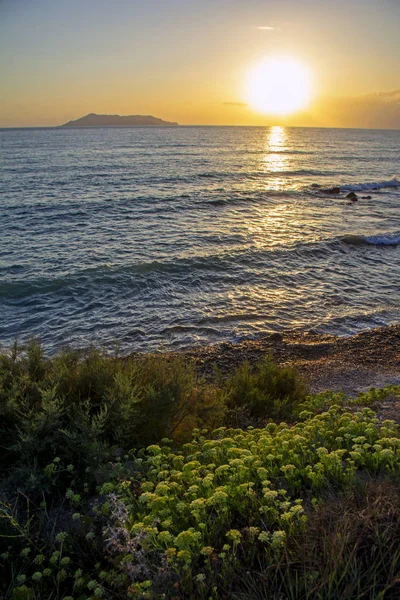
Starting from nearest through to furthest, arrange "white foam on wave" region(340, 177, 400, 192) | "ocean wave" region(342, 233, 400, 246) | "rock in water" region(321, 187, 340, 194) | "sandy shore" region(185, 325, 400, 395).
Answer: "sandy shore" region(185, 325, 400, 395) → "ocean wave" region(342, 233, 400, 246) → "rock in water" region(321, 187, 340, 194) → "white foam on wave" region(340, 177, 400, 192)

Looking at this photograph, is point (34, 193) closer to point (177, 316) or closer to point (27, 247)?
point (27, 247)

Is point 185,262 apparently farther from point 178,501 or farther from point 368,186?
point 368,186

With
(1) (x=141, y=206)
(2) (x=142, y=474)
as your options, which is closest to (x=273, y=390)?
(2) (x=142, y=474)

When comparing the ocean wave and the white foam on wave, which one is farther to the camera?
the white foam on wave

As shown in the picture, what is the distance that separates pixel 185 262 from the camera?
18.5m

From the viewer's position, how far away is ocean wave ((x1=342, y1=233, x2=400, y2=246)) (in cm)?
2242

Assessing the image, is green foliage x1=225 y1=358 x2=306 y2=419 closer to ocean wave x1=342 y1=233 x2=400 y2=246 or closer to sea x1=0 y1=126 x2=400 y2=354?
sea x1=0 y1=126 x2=400 y2=354

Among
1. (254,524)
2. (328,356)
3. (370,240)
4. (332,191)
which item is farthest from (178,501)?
(332,191)

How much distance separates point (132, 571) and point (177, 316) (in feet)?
35.0

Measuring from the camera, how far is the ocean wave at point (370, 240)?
22.4 m

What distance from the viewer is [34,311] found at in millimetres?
14031

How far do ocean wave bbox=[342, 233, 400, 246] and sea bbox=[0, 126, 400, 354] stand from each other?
74 mm

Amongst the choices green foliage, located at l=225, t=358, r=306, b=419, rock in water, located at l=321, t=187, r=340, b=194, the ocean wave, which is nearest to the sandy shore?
green foliage, located at l=225, t=358, r=306, b=419

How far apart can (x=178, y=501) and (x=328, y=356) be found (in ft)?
26.9
